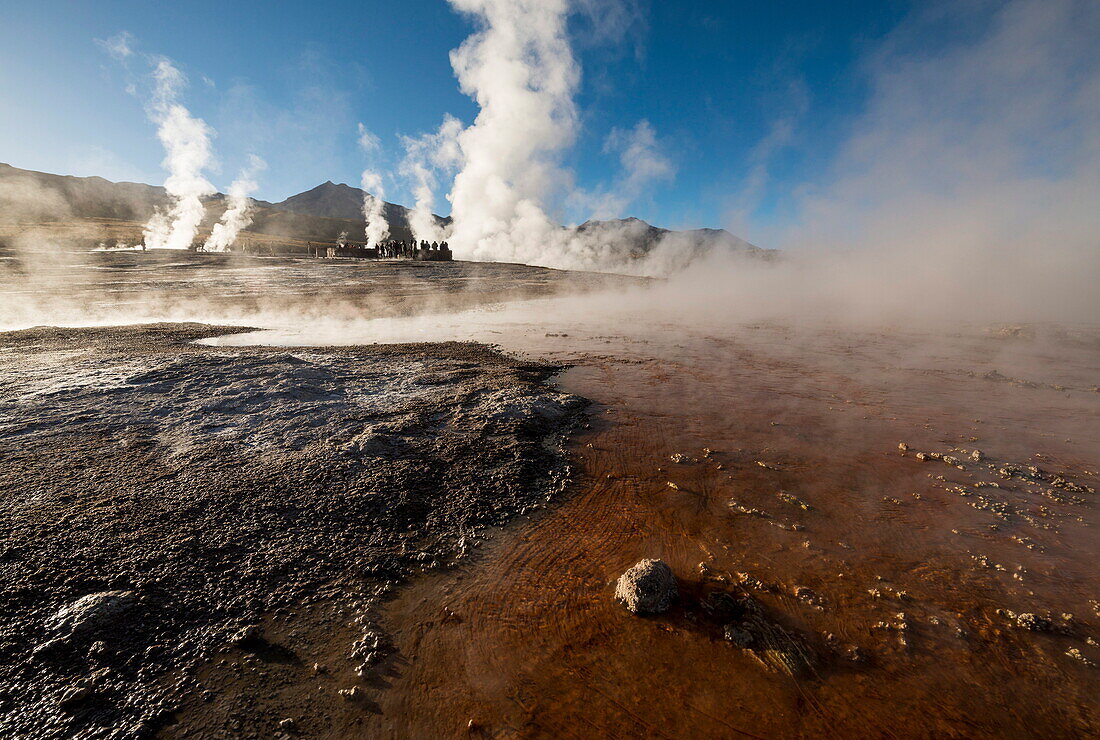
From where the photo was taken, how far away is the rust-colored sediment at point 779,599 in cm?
245

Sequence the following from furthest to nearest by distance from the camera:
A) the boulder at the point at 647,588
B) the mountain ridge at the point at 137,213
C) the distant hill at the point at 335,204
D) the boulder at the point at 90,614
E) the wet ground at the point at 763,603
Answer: the distant hill at the point at 335,204
the mountain ridge at the point at 137,213
the boulder at the point at 647,588
the boulder at the point at 90,614
the wet ground at the point at 763,603

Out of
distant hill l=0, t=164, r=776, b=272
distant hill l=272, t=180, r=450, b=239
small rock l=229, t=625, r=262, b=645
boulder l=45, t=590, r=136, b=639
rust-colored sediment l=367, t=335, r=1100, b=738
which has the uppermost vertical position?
distant hill l=272, t=180, r=450, b=239

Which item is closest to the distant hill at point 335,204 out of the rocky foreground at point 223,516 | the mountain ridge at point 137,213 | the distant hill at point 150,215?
the distant hill at point 150,215

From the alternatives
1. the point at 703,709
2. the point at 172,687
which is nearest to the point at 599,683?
the point at 703,709

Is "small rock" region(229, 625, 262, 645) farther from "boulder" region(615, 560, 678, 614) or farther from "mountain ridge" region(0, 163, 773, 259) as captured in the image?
"mountain ridge" region(0, 163, 773, 259)

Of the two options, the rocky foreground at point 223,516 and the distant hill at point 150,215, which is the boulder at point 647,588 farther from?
the distant hill at point 150,215

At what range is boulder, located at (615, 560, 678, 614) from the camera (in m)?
3.08

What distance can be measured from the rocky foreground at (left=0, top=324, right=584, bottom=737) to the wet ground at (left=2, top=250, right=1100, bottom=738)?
0.13 metres

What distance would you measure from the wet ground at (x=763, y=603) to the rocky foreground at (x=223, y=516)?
0.13m

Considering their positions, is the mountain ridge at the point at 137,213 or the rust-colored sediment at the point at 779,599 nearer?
the rust-colored sediment at the point at 779,599

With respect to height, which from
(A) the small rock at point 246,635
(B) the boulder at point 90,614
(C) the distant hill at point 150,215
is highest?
(C) the distant hill at point 150,215

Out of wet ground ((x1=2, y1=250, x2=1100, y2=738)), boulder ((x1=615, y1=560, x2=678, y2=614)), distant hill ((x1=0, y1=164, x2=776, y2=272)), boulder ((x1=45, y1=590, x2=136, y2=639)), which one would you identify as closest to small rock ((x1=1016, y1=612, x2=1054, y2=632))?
wet ground ((x1=2, y1=250, x2=1100, y2=738))

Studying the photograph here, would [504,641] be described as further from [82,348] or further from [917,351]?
[917,351]

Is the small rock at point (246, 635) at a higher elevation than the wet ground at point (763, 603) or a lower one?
lower
